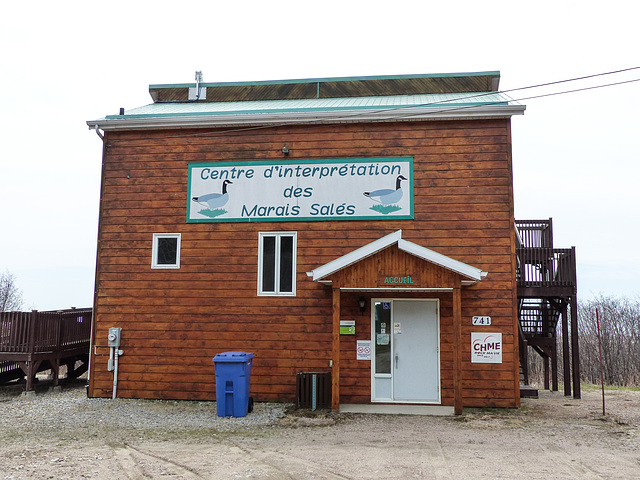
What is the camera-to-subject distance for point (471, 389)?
10.6 meters

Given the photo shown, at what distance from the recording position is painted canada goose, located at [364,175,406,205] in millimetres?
11234

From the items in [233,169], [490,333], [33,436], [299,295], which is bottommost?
[33,436]

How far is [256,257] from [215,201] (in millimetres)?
1556

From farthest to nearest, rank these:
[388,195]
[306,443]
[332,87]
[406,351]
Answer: [332,87] < [388,195] < [406,351] < [306,443]

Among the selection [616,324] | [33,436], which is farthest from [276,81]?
[616,324]

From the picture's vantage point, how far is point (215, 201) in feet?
38.6

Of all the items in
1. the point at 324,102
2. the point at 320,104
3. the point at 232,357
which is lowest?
the point at 232,357

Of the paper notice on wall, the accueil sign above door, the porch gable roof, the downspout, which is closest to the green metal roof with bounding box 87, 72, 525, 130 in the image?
the downspout

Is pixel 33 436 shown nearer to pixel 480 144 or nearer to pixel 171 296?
pixel 171 296

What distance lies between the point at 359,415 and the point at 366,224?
380 centimetres

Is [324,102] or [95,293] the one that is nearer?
[95,293]

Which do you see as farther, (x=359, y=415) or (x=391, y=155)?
(x=391, y=155)

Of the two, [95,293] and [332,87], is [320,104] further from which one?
[95,293]

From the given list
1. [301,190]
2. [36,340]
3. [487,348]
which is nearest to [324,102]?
[301,190]
